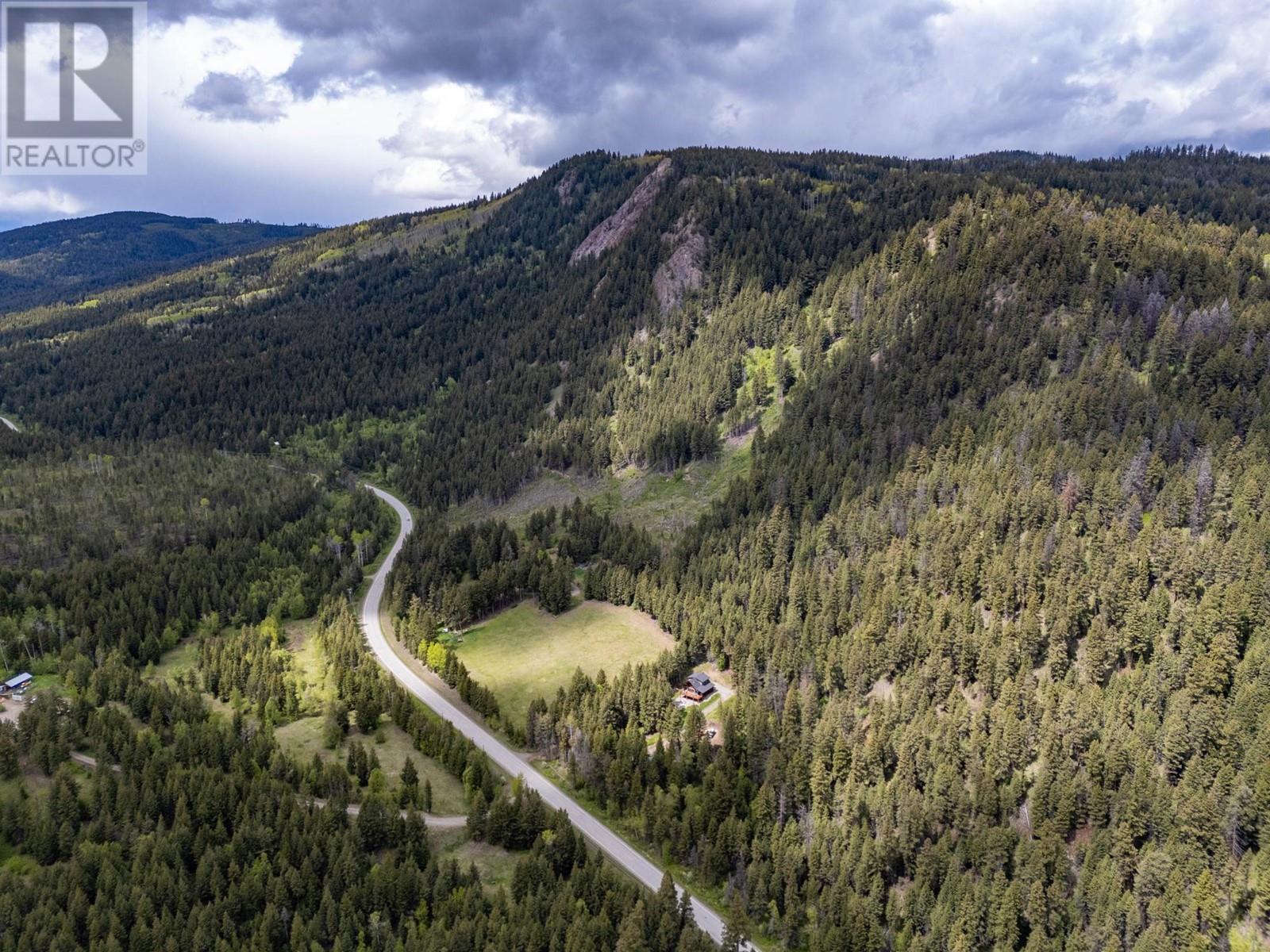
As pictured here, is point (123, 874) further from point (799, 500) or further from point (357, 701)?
point (799, 500)

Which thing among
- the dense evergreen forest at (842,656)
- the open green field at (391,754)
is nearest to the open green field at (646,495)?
the dense evergreen forest at (842,656)

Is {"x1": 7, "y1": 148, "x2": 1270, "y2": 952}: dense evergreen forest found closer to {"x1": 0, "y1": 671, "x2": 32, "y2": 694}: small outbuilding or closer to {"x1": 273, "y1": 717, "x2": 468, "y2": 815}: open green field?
{"x1": 273, "y1": 717, "x2": 468, "y2": 815}: open green field

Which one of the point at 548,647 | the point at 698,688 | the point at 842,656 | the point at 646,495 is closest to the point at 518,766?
the point at 698,688

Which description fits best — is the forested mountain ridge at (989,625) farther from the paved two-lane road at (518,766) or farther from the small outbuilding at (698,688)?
the small outbuilding at (698,688)

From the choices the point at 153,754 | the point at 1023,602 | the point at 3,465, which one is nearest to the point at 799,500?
the point at 1023,602

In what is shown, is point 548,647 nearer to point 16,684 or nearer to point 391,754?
point 391,754

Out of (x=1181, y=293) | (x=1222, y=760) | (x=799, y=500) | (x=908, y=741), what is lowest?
(x=908, y=741)
